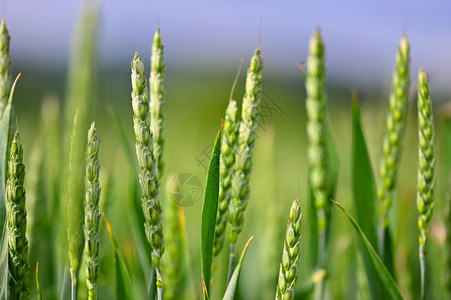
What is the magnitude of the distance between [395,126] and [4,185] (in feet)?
1.53

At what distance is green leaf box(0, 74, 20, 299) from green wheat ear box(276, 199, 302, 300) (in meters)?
0.26

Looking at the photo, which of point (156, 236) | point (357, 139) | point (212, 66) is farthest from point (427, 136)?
point (212, 66)

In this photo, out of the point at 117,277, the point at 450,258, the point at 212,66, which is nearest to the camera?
the point at 117,277

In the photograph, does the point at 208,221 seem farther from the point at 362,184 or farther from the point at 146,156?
the point at 362,184

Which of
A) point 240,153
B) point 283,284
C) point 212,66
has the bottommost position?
point 283,284

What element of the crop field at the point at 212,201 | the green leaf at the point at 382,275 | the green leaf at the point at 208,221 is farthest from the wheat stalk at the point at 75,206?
the green leaf at the point at 382,275

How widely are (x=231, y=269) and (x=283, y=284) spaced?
90 mm

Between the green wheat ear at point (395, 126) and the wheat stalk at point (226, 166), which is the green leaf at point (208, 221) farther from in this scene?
the green wheat ear at point (395, 126)

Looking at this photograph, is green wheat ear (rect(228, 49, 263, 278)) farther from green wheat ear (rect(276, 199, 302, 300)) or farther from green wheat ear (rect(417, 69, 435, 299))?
green wheat ear (rect(417, 69, 435, 299))

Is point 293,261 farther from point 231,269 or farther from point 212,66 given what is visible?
point 212,66

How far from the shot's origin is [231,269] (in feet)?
1.71

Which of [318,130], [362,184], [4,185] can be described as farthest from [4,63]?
[362,184]

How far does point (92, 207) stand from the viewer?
0.43 meters

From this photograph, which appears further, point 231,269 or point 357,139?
point 357,139
